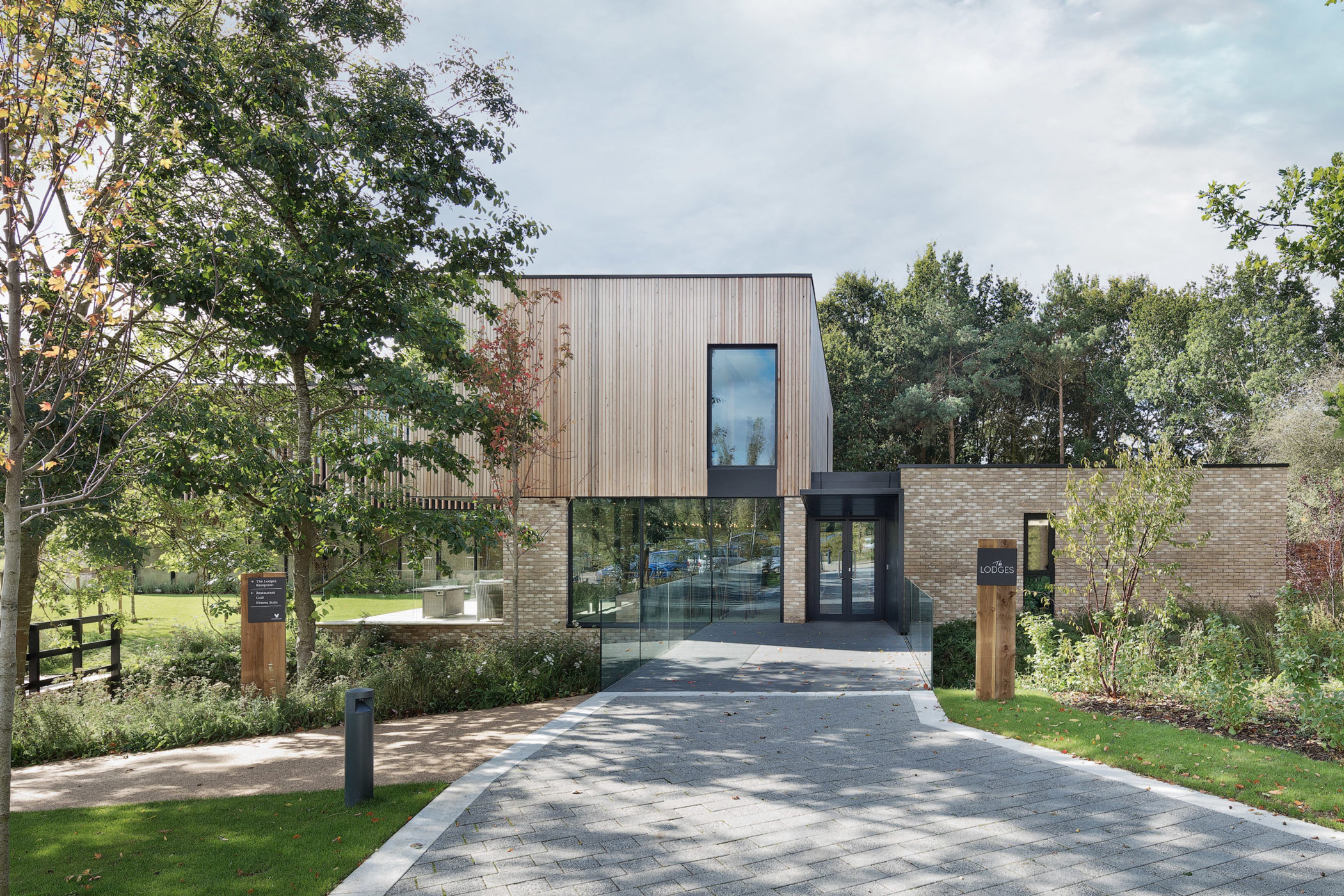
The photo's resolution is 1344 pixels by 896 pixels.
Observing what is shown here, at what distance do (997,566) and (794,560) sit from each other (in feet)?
25.6

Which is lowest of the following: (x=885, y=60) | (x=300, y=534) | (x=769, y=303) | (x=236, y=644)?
(x=236, y=644)

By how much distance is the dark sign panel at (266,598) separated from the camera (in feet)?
32.4

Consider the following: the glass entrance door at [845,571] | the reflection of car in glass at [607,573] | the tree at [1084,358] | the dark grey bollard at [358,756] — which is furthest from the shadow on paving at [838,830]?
the tree at [1084,358]

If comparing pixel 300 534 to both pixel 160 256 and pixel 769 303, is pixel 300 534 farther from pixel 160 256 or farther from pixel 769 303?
pixel 769 303

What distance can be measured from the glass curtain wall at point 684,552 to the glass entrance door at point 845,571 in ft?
4.27

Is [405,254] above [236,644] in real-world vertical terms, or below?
above

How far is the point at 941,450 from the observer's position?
3603 cm

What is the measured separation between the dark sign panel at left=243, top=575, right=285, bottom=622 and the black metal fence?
231cm

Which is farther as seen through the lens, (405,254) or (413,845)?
(405,254)

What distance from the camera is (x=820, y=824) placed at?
535 centimetres

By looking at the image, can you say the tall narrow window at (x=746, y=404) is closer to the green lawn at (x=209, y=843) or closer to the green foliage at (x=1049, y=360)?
the green lawn at (x=209, y=843)

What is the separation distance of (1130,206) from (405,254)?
48.1 feet

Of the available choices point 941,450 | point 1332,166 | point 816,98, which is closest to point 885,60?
point 816,98

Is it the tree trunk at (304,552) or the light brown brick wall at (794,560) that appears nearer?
the tree trunk at (304,552)
